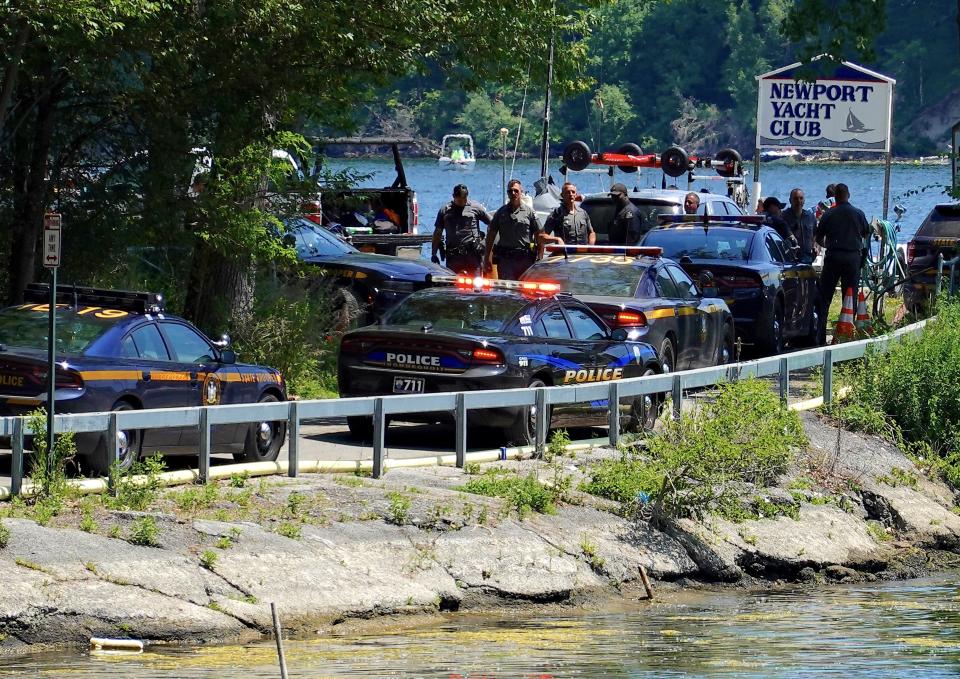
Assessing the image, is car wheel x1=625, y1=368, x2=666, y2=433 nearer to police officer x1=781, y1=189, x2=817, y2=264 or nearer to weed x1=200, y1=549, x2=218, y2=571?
weed x1=200, y1=549, x2=218, y2=571

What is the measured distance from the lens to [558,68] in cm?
2270

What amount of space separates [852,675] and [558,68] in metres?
14.1

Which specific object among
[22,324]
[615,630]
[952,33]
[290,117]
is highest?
[952,33]

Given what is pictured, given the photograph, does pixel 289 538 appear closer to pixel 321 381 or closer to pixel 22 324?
pixel 22 324

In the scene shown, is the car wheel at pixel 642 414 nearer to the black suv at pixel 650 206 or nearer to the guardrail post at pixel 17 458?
the guardrail post at pixel 17 458

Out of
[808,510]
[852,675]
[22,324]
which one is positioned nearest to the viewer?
[852,675]

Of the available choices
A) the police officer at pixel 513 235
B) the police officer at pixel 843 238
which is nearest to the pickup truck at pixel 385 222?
the police officer at pixel 513 235

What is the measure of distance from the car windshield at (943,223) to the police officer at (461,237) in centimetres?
692

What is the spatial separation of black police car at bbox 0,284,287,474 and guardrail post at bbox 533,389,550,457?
194cm

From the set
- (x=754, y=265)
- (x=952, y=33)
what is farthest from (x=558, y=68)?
(x=952, y=33)

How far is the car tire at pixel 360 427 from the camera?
618 inches

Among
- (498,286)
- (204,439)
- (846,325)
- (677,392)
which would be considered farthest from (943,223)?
(204,439)

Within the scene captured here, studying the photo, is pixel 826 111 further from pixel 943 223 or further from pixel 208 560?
pixel 208 560

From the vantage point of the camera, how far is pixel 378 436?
43.8 feet
